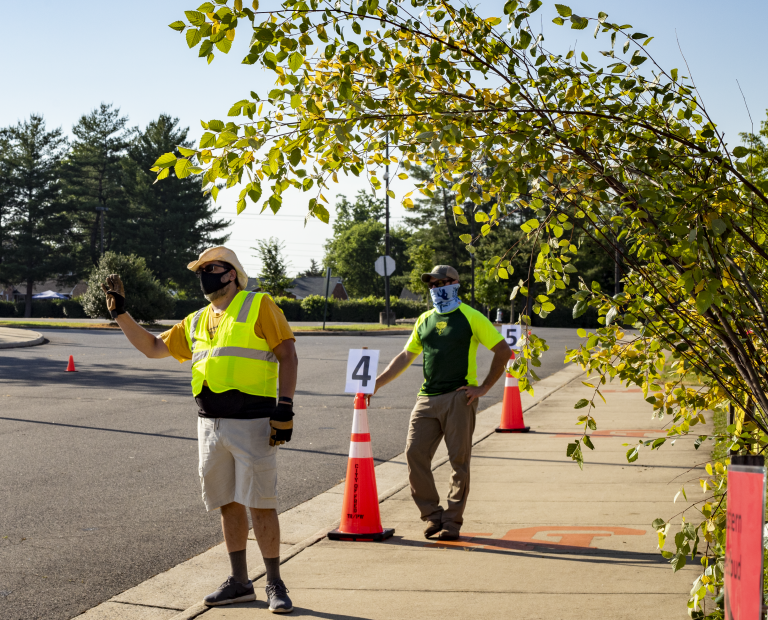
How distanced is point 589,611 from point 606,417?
827cm

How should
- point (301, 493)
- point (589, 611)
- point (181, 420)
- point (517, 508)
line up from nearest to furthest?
point (589, 611)
point (517, 508)
point (301, 493)
point (181, 420)

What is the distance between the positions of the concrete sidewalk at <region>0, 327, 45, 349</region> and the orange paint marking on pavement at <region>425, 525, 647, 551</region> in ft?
74.7

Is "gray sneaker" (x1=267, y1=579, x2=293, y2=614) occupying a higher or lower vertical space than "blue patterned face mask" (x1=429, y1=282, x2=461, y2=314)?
lower

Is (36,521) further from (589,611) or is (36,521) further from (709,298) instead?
(709,298)

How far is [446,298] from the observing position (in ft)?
20.6

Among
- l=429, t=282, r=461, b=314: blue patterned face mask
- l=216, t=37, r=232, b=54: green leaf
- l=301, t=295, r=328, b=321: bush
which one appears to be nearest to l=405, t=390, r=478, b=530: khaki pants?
l=429, t=282, r=461, b=314: blue patterned face mask

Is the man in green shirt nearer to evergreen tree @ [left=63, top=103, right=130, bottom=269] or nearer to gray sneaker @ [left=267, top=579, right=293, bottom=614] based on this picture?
gray sneaker @ [left=267, top=579, right=293, bottom=614]

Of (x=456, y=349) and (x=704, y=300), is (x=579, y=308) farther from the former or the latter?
(x=456, y=349)

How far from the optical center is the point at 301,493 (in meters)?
7.54

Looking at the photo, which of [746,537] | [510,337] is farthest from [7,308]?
[746,537]

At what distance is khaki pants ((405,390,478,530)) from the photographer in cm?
591

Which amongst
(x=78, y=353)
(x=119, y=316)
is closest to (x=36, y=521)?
(x=119, y=316)

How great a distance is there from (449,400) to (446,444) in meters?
0.31

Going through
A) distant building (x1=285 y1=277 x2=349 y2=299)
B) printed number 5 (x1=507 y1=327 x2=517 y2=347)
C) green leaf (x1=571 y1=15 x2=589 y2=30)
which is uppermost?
distant building (x1=285 y1=277 x2=349 y2=299)
